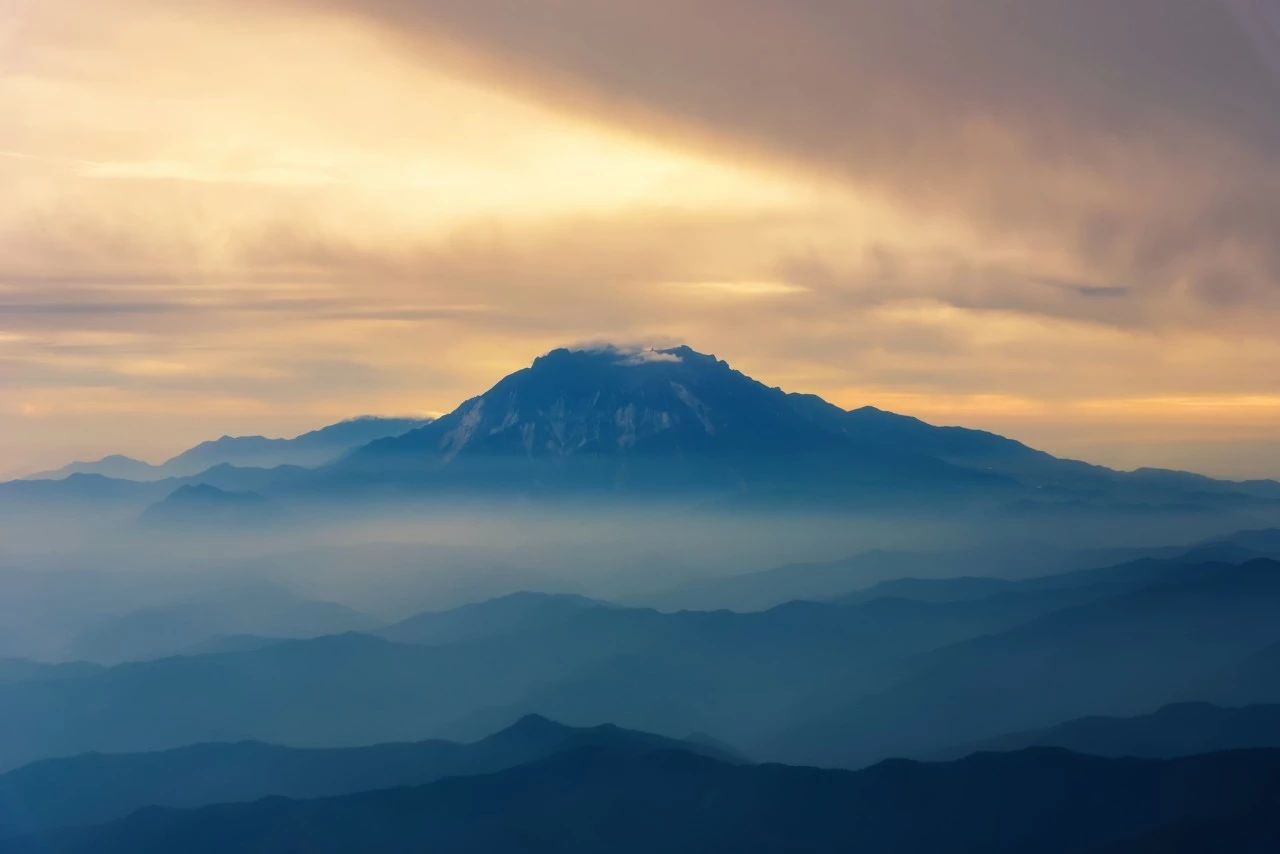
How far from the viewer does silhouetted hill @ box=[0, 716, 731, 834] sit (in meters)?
129

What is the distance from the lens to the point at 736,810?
11525 centimetres

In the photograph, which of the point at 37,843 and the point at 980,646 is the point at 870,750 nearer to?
the point at 980,646

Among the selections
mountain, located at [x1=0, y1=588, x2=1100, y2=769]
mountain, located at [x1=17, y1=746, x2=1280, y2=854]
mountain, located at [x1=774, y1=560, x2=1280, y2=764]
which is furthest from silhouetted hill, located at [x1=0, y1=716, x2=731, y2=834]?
mountain, located at [x1=774, y1=560, x2=1280, y2=764]

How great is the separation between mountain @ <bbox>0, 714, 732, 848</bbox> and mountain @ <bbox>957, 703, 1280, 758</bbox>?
36343 mm

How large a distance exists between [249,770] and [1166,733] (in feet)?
346

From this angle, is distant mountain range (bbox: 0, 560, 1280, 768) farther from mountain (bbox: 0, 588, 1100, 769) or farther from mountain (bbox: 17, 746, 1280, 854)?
mountain (bbox: 17, 746, 1280, 854)

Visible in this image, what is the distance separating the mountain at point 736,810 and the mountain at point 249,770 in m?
6.20

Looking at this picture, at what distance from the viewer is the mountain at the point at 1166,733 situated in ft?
398

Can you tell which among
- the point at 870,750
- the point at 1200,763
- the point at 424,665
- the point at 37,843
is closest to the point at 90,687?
the point at 424,665

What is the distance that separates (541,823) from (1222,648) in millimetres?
107425

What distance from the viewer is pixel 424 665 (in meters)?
196

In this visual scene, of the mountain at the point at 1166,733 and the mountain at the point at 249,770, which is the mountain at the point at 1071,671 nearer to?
the mountain at the point at 1166,733

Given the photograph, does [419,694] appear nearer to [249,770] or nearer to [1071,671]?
[249,770]

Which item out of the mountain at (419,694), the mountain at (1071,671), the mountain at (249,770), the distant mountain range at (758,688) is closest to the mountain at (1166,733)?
the distant mountain range at (758,688)
